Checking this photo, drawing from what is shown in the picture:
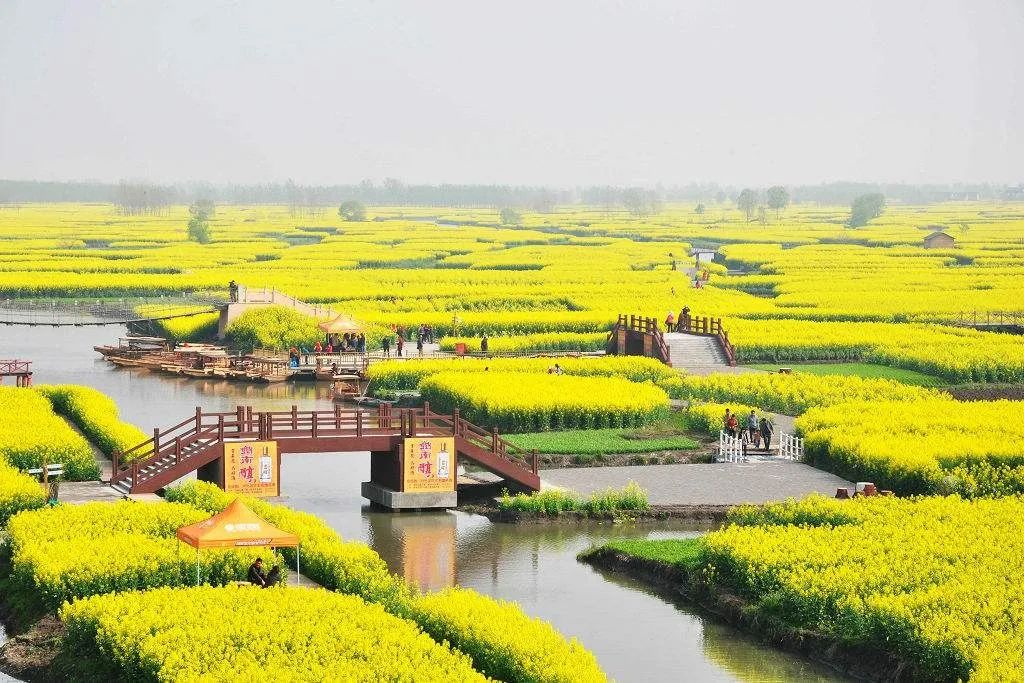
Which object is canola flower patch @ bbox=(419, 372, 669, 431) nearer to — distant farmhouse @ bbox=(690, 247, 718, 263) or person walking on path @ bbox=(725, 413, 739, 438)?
person walking on path @ bbox=(725, 413, 739, 438)

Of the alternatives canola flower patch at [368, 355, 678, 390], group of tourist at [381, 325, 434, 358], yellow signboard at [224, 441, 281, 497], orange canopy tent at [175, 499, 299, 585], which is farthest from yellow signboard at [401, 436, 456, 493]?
group of tourist at [381, 325, 434, 358]

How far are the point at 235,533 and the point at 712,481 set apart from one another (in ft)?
52.9

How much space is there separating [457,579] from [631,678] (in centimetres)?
675

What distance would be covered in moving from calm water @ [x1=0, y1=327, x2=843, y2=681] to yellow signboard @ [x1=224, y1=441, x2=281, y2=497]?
4.13ft

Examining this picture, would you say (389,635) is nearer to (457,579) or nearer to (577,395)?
(457,579)

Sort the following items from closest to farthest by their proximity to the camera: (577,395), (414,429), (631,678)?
(631,678), (414,429), (577,395)

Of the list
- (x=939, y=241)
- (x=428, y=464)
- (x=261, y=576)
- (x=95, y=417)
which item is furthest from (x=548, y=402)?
(x=939, y=241)

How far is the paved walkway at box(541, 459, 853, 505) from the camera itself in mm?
39125

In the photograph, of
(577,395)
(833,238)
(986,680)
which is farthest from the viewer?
(833,238)

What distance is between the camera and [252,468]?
123ft

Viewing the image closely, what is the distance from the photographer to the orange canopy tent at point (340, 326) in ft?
228

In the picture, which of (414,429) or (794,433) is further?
(794,433)

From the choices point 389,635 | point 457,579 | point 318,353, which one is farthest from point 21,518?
point 318,353

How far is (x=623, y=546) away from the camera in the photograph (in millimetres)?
33750
